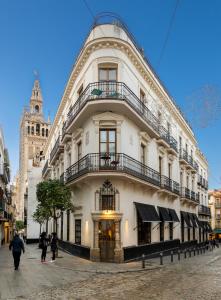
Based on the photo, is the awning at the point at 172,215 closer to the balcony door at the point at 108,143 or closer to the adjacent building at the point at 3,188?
the balcony door at the point at 108,143

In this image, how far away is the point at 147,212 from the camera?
23.7 meters

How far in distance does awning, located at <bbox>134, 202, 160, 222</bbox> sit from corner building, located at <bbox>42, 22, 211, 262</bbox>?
71mm

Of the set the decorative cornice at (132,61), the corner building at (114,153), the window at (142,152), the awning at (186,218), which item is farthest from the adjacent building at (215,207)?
the window at (142,152)

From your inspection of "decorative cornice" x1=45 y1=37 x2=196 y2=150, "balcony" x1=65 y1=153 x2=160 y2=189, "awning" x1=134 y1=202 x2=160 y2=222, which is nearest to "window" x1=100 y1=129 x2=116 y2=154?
"balcony" x1=65 y1=153 x2=160 y2=189

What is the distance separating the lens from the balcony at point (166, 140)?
2839 centimetres

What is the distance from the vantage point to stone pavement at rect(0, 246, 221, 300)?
448 inches

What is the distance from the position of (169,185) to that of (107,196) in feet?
33.7

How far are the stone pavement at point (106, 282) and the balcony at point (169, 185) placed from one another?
30.5 feet

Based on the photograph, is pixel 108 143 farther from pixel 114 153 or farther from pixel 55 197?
pixel 55 197

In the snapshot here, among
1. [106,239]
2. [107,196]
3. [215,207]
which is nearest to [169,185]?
[107,196]

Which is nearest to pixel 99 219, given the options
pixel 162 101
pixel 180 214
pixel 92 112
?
pixel 92 112

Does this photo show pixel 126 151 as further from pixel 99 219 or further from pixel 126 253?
pixel 126 253

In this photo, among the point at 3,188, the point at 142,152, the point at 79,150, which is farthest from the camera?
the point at 3,188

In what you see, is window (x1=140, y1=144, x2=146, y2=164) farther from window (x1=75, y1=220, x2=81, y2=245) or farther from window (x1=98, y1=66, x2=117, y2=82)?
window (x1=75, y1=220, x2=81, y2=245)
